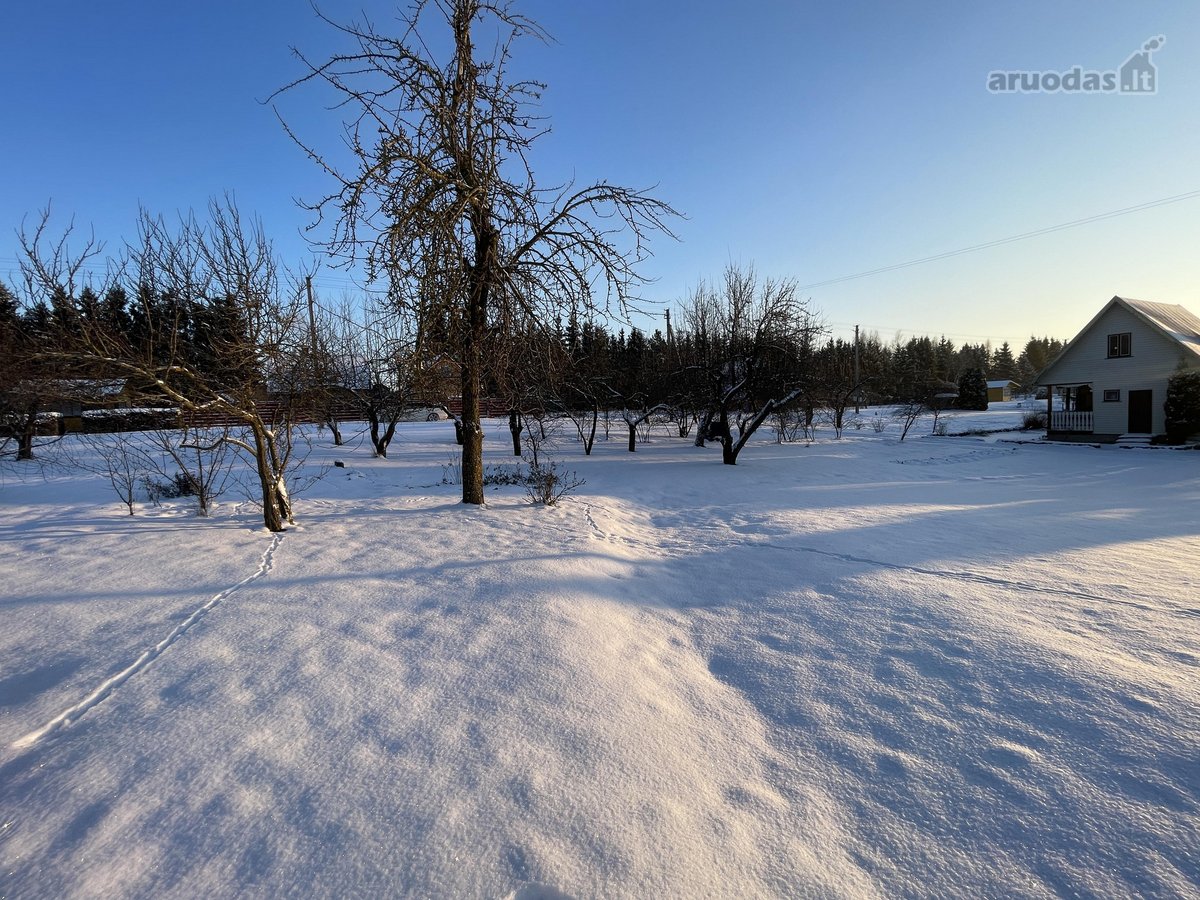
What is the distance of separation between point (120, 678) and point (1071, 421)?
31.3 m

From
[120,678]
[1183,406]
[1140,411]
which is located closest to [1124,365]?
[1140,411]

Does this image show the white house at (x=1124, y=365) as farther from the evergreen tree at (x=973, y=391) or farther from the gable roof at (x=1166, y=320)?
the evergreen tree at (x=973, y=391)

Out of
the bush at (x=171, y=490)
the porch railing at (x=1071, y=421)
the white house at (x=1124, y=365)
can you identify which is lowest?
the bush at (x=171, y=490)

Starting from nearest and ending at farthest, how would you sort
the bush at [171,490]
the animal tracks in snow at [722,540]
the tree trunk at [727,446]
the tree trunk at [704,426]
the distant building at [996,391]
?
the animal tracks in snow at [722,540] < the bush at [171,490] < the tree trunk at [727,446] < the tree trunk at [704,426] < the distant building at [996,391]

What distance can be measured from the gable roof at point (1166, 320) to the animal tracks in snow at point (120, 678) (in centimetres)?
2953

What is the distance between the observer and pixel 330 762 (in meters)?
2.46

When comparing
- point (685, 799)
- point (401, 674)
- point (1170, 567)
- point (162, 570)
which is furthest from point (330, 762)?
point (1170, 567)

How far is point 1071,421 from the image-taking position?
23266 mm

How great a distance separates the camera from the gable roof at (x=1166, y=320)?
19.9m

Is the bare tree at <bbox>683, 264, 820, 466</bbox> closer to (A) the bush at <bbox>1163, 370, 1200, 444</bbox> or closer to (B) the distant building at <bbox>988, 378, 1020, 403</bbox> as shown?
(A) the bush at <bbox>1163, 370, 1200, 444</bbox>

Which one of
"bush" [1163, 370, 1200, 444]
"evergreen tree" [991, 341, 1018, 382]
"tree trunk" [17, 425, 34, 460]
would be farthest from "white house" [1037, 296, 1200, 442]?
"evergreen tree" [991, 341, 1018, 382]

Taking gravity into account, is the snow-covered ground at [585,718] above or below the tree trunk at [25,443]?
below

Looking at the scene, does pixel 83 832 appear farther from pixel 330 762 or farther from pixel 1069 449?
pixel 1069 449

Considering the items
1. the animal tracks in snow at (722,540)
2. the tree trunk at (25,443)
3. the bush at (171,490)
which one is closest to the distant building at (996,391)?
A: the animal tracks in snow at (722,540)
